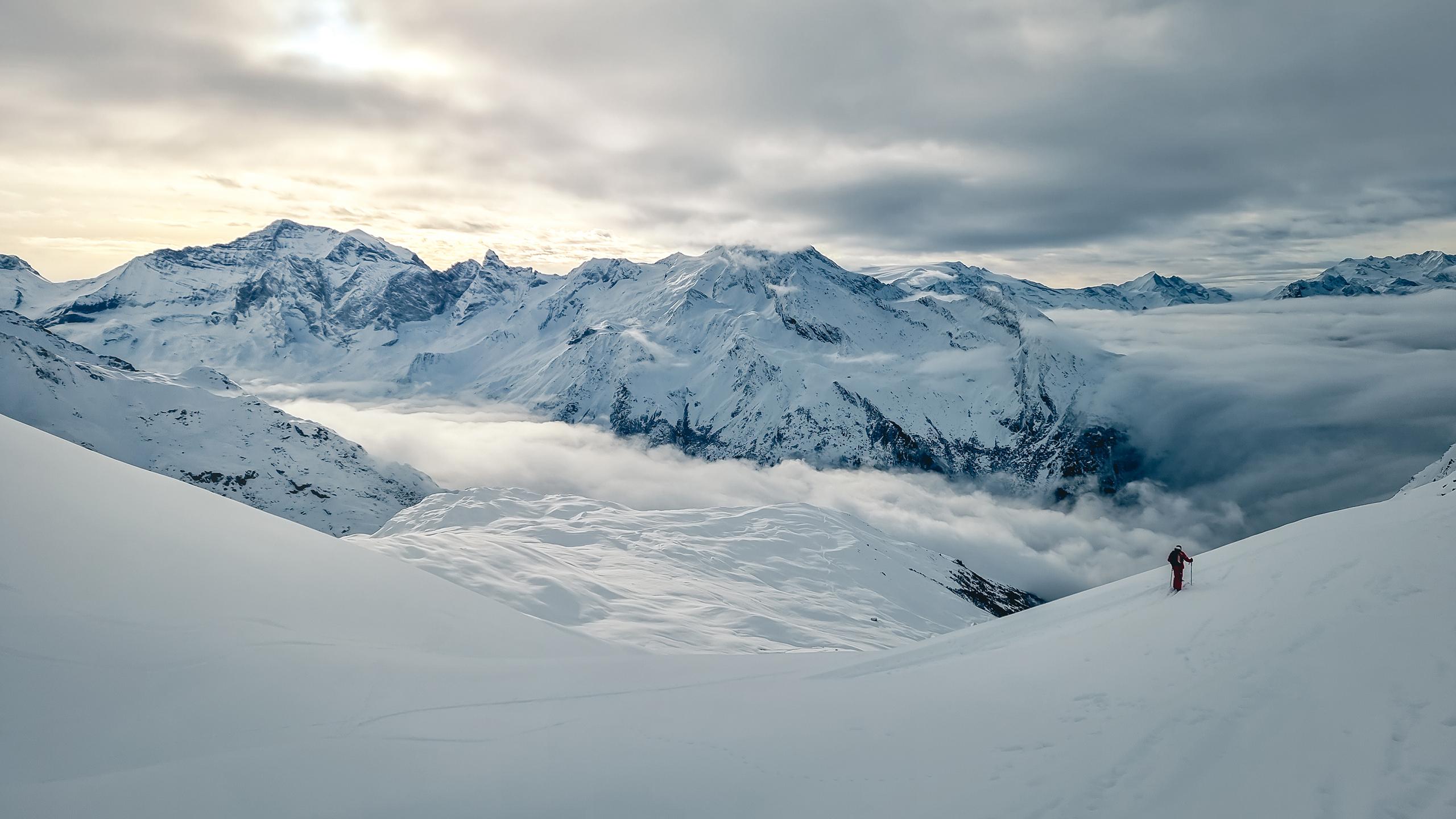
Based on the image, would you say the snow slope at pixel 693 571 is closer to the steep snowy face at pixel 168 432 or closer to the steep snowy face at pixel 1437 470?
the steep snowy face at pixel 1437 470

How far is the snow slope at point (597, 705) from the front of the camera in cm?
812

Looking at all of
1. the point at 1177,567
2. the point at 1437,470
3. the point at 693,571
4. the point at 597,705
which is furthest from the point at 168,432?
the point at 1437,470

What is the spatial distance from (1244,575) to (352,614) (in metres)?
23.3

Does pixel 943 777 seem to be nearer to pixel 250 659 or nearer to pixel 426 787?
pixel 426 787

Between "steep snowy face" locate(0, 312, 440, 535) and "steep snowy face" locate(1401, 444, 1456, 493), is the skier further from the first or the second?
"steep snowy face" locate(0, 312, 440, 535)

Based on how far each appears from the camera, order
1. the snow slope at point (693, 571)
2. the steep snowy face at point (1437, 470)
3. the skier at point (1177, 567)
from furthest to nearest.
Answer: the snow slope at point (693, 571), the steep snowy face at point (1437, 470), the skier at point (1177, 567)

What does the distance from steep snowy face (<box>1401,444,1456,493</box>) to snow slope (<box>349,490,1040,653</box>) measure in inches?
1416

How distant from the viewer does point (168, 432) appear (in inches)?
7180

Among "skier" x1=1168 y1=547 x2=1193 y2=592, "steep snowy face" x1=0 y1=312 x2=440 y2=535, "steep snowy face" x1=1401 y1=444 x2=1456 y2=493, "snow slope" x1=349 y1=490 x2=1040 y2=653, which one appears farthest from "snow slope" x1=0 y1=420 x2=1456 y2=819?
"steep snowy face" x1=0 y1=312 x2=440 y2=535

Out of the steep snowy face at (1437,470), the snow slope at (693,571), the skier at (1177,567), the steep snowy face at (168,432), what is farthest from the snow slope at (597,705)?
the steep snowy face at (168,432)

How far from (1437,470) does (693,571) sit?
5309 centimetres

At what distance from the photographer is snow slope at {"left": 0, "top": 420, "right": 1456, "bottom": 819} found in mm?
8125

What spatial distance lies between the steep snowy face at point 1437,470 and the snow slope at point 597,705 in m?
25.9

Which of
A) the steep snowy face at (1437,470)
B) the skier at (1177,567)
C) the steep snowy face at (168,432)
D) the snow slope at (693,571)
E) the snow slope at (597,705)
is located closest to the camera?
the snow slope at (597,705)
